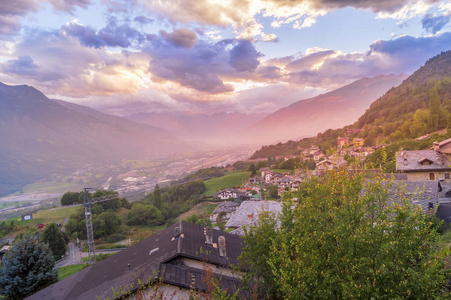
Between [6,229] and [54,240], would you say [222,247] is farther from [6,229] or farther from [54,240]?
[6,229]

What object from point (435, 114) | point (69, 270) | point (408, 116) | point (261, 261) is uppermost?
point (408, 116)

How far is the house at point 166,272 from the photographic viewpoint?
38.9 feet

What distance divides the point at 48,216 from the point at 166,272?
258 ft

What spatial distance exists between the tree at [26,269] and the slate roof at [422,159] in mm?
43235

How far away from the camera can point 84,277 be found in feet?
54.6

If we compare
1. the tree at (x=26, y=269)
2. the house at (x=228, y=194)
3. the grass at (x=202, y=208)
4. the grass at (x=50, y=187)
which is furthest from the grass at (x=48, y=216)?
the grass at (x=50, y=187)

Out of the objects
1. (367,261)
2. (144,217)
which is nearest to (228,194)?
(144,217)

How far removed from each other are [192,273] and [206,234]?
486 cm

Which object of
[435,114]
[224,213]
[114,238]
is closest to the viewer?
[224,213]

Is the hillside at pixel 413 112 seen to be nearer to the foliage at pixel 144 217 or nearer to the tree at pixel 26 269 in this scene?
the foliage at pixel 144 217

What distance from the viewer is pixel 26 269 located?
2086cm

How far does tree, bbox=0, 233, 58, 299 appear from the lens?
19859 millimetres

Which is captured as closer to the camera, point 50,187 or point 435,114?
point 435,114

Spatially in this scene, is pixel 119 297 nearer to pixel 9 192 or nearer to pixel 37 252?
pixel 37 252
